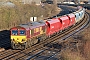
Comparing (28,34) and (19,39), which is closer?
(19,39)

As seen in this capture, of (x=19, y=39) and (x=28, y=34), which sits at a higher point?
(x=28, y=34)

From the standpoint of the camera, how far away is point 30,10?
50.6 metres

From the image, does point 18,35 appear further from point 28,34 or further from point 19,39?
point 28,34

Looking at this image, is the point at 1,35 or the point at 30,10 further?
the point at 30,10

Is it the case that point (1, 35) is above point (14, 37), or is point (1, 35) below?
below

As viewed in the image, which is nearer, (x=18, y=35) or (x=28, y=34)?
(x=18, y=35)

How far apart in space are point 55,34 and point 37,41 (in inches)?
341

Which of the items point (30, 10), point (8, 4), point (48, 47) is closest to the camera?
point (48, 47)

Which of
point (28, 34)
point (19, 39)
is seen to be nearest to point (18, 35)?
point (19, 39)

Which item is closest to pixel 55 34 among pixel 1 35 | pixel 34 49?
pixel 1 35

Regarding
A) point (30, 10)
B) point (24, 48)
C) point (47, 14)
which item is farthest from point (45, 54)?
A: point (47, 14)

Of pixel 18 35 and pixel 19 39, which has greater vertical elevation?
pixel 18 35

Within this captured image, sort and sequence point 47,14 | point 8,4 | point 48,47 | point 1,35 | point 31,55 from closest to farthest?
point 31,55 → point 48,47 → point 1,35 → point 8,4 → point 47,14

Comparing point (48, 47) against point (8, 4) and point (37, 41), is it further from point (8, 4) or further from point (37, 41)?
point (8, 4)
